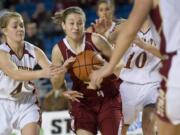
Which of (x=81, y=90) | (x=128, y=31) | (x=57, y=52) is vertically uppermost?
(x=128, y=31)

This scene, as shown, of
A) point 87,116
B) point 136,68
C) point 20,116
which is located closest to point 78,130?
point 87,116

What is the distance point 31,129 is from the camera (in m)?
5.72

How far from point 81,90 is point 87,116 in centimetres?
27

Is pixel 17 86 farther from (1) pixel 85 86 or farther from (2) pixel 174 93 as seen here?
(2) pixel 174 93

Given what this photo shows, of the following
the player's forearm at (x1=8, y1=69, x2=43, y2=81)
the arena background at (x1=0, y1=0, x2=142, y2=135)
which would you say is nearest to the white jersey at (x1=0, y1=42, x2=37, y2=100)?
the player's forearm at (x1=8, y1=69, x2=43, y2=81)

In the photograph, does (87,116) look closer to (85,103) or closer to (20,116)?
(85,103)

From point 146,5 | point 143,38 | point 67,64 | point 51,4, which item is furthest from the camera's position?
point 51,4

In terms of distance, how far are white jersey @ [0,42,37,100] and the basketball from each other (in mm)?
500

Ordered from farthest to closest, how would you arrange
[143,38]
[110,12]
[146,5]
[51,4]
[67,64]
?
[51,4]
[110,12]
[143,38]
[67,64]
[146,5]

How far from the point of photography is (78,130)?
5855 mm

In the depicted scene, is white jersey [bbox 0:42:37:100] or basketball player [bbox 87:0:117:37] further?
basketball player [bbox 87:0:117:37]

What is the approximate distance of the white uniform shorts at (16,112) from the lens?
5.90m

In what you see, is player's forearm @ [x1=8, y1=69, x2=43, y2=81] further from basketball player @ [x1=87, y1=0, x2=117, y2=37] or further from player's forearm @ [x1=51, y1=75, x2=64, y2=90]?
basketball player @ [x1=87, y1=0, x2=117, y2=37]

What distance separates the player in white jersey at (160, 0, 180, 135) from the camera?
11.9ft
